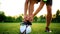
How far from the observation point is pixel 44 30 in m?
2.47

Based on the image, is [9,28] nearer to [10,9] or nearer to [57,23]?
[10,9]

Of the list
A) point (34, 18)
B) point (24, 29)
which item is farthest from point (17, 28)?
point (34, 18)

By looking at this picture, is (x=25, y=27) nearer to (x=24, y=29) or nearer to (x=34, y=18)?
(x=24, y=29)

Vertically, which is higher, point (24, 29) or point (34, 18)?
point (34, 18)

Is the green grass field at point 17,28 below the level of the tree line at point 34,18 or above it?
below

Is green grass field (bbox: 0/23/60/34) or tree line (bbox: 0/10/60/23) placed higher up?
tree line (bbox: 0/10/60/23)

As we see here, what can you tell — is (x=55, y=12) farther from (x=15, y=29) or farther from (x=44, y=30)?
(x=15, y=29)

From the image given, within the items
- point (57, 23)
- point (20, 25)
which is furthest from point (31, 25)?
point (57, 23)

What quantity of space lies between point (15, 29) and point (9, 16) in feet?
0.49

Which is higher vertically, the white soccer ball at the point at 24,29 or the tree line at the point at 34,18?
the tree line at the point at 34,18

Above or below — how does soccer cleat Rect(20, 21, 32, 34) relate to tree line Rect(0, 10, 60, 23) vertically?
below

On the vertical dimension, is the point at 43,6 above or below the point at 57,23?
above

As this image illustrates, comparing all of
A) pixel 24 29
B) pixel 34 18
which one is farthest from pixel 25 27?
pixel 34 18

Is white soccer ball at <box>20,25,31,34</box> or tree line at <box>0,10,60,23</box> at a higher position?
tree line at <box>0,10,60,23</box>
